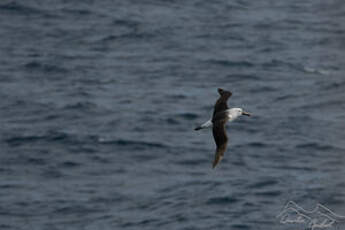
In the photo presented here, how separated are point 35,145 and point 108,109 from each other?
18.8 ft

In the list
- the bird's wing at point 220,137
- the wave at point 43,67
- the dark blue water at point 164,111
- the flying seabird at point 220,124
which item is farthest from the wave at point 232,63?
the bird's wing at point 220,137

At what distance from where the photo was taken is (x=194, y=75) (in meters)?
53.4

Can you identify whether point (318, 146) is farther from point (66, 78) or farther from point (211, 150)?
point (66, 78)

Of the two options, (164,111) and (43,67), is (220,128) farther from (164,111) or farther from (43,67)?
(43,67)

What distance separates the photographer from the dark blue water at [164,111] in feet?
128

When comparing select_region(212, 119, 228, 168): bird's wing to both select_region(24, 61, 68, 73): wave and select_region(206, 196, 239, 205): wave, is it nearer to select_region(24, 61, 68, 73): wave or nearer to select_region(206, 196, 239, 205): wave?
select_region(206, 196, 239, 205): wave

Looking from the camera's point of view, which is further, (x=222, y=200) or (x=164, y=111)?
(x=164, y=111)

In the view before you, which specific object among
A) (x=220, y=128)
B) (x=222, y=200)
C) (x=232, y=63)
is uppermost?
(x=220, y=128)

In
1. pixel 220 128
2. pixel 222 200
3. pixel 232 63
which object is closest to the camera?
pixel 220 128

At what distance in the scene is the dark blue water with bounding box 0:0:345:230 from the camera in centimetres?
3903

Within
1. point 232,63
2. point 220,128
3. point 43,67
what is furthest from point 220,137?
point 43,67

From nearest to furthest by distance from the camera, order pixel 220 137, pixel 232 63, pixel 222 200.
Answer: pixel 220 137 < pixel 222 200 < pixel 232 63

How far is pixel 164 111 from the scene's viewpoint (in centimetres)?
4834

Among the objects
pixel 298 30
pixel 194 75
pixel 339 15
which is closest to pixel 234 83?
pixel 194 75
